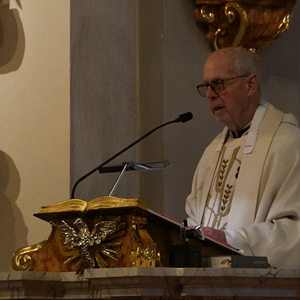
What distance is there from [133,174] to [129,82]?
2.30 ft

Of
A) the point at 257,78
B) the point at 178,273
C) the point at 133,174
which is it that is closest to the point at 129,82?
the point at 133,174

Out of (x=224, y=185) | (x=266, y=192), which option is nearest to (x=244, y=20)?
(x=224, y=185)

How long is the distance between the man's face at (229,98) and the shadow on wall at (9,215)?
1.41m

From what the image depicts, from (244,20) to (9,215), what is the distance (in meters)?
2.52

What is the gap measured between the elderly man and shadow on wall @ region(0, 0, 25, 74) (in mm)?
1263

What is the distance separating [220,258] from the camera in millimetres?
2689

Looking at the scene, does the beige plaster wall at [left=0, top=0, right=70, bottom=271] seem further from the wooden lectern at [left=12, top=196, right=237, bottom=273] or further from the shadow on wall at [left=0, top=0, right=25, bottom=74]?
the wooden lectern at [left=12, top=196, right=237, bottom=273]

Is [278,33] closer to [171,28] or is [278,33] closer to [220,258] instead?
[171,28]

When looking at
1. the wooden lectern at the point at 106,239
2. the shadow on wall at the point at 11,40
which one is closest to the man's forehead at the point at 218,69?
the shadow on wall at the point at 11,40

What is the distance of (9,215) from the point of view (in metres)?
4.14

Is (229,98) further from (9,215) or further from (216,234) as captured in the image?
(9,215)

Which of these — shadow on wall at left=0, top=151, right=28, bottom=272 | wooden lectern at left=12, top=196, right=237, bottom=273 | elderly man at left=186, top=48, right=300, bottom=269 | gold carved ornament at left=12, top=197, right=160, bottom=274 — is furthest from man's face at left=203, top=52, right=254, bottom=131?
gold carved ornament at left=12, top=197, right=160, bottom=274

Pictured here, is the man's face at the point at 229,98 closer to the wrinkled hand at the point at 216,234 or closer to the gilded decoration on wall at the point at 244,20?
the gilded decoration on wall at the point at 244,20

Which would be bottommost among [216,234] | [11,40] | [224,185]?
[216,234]
